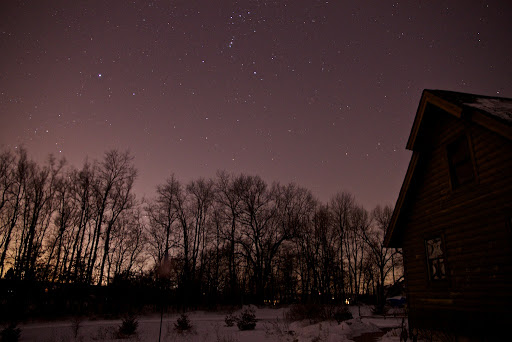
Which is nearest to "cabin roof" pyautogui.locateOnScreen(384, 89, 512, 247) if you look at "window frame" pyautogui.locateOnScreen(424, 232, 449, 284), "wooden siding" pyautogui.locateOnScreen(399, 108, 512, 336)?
"wooden siding" pyautogui.locateOnScreen(399, 108, 512, 336)

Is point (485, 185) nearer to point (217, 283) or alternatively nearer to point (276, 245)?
Result: point (276, 245)

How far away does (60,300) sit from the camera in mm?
27297

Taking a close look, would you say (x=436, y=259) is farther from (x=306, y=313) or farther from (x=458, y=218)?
(x=306, y=313)

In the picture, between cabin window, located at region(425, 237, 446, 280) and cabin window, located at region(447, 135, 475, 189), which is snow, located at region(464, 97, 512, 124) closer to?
cabin window, located at region(447, 135, 475, 189)

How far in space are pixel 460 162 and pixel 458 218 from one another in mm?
1907

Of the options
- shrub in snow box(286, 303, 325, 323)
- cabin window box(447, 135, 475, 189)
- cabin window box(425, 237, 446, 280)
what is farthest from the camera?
shrub in snow box(286, 303, 325, 323)

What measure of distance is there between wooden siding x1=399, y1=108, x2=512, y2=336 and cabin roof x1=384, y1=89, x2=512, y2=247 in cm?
33

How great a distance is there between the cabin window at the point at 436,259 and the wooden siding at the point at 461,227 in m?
0.21

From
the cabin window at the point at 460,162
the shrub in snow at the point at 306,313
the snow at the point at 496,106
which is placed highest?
the snow at the point at 496,106

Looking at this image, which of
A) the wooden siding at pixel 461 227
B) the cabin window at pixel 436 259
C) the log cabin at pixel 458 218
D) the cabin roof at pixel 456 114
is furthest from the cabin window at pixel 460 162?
the cabin window at pixel 436 259

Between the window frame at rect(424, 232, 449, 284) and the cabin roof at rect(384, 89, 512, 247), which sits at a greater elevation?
the cabin roof at rect(384, 89, 512, 247)

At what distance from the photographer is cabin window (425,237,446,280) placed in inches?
432

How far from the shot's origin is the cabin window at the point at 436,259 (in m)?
11.0

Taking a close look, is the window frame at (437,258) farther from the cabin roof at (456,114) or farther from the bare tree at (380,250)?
the bare tree at (380,250)
